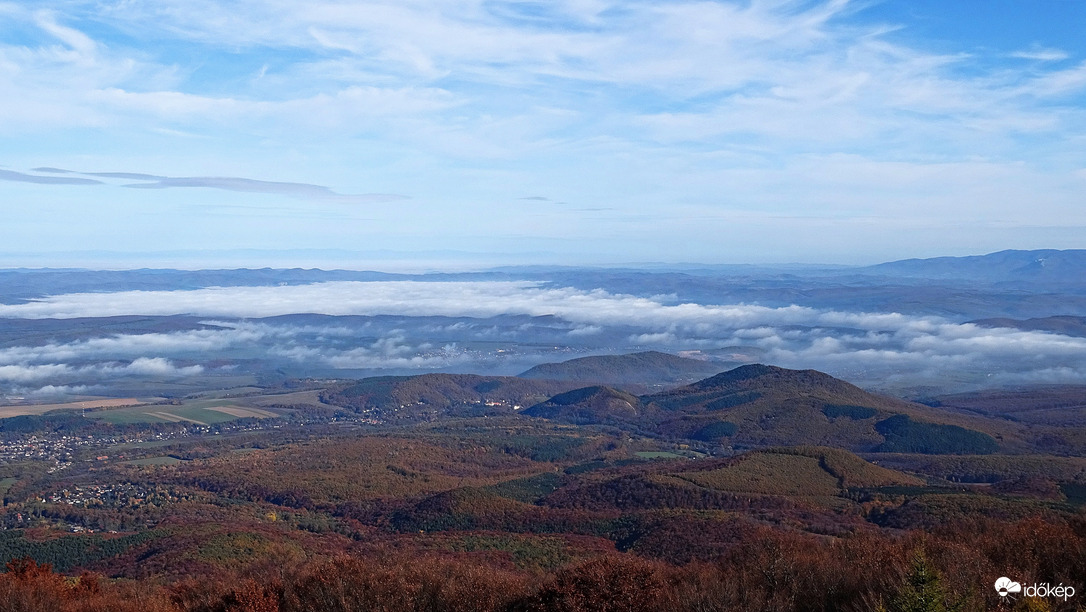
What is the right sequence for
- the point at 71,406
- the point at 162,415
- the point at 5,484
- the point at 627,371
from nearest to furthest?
the point at 5,484 < the point at 162,415 < the point at 71,406 < the point at 627,371

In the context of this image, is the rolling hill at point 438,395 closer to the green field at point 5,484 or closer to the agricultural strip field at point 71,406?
the agricultural strip field at point 71,406

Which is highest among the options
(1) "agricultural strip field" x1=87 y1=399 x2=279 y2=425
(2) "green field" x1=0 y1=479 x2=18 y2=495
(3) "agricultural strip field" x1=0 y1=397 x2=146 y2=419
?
(2) "green field" x1=0 y1=479 x2=18 y2=495

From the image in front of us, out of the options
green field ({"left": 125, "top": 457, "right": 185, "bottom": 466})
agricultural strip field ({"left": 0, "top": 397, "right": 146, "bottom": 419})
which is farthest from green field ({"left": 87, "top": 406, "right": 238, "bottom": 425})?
green field ({"left": 125, "top": 457, "right": 185, "bottom": 466})

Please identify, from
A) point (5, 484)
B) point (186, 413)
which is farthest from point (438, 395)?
point (5, 484)

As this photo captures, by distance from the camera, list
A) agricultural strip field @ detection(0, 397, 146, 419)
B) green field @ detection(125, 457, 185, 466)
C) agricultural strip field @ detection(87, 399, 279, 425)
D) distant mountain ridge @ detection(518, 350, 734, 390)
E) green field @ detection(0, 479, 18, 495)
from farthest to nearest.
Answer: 1. distant mountain ridge @ detection(518, 350, 734, 390)
2. agricultural strip field @ detection(0, 397, 146, 419)
3. agricultural strip field @ detection(87, 399, 279, 425)
4. green field @ detection(125, 457, 185, 466)
5. green field @ detection(0, 479, 18, 495)

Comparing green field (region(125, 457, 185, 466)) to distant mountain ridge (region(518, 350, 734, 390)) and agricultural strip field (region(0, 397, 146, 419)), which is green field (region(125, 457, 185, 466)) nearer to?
agricultural strip field (region(0, 397, 146, 419))

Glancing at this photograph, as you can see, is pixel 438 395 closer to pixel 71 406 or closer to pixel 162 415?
pixel 162 415

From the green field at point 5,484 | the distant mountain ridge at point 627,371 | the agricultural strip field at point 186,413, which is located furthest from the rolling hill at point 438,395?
the green field at point 5,484

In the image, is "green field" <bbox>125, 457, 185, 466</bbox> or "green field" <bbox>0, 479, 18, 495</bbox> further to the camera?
"green field" <bbox>125, 457, 185, 466</bbox>

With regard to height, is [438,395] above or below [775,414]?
below

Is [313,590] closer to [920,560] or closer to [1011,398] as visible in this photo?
[920,560]

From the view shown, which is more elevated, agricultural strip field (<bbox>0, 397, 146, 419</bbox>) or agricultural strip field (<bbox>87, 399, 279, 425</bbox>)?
agricultural strip field (<bbox>87, 399, 279, 425</bbox>)

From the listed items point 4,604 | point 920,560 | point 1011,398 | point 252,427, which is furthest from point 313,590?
point 1011,398
